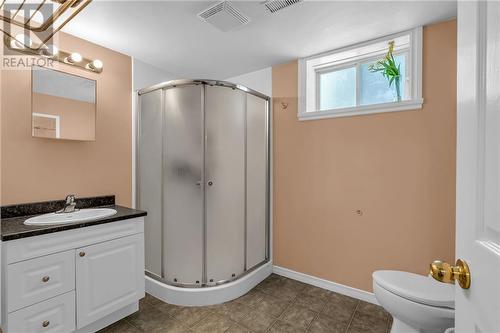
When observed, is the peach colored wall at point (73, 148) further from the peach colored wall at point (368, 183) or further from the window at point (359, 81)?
Answer: the window at point (359, 81)

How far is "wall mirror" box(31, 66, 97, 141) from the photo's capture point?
1890 millimetres

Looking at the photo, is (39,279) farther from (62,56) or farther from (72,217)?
(62,56)

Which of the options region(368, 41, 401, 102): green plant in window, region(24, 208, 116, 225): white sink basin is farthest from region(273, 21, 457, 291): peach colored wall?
region(24, 208, 116, 225): white sink basin

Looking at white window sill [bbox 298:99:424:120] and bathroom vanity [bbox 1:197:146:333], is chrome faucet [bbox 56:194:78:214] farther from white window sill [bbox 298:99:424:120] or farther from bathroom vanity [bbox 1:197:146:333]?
white window sill [bbox 298:99:424:120]

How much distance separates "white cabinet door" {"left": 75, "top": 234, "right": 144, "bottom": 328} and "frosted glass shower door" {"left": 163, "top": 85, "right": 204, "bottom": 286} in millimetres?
328

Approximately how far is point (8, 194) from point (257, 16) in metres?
2.31

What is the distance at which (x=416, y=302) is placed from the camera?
139 centimetres

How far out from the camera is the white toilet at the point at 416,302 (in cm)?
133

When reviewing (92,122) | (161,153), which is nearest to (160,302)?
(161,153)

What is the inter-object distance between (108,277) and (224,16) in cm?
215

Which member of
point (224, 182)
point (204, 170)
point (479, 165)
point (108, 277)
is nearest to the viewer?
point (479, 165)

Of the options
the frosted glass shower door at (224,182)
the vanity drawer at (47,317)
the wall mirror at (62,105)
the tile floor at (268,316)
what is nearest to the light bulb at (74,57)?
the wall mirror at (62,105)

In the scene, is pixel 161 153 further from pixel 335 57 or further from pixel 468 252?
pixel 468 252

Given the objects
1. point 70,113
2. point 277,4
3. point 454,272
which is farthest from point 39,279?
point 277,4
